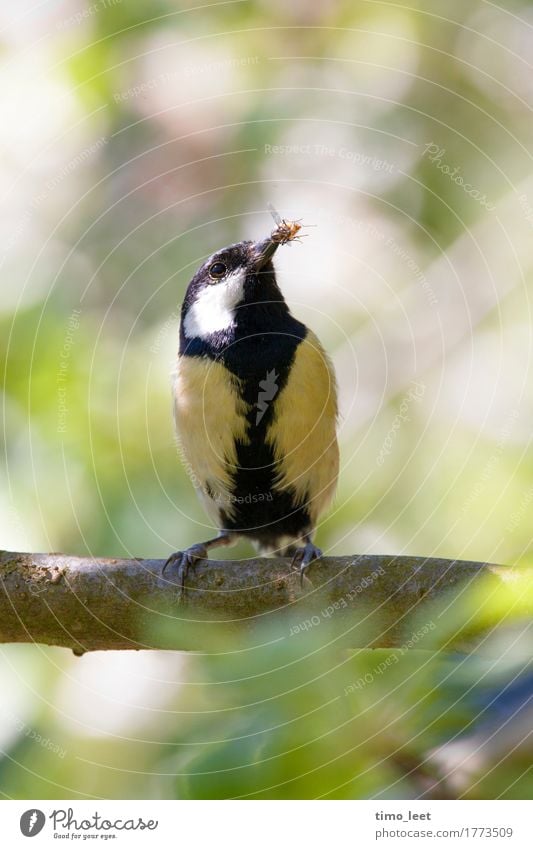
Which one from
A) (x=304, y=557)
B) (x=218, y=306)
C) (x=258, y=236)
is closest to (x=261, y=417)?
(x=218, y=306)

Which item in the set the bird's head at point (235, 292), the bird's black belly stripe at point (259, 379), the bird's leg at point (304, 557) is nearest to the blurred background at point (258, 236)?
the bird's head at point (235, 292)

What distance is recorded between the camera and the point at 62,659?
10.1 ft

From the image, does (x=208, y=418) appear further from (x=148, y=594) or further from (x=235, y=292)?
(x=148, y=594)

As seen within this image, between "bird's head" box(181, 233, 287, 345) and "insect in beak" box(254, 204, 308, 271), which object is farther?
"bird's head" box(181, 233, 287, 345)

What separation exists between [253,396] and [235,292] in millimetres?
394

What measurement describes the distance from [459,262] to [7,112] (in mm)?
1926

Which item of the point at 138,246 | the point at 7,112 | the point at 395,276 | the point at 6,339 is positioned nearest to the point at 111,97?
the point at 7,112

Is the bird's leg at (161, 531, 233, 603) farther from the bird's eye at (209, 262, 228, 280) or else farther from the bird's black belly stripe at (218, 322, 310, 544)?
the bird's eye at (209, 262, 228, 280)

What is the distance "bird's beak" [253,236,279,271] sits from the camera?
304 centimetres

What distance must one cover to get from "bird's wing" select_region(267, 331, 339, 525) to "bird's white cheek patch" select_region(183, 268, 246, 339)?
271mm

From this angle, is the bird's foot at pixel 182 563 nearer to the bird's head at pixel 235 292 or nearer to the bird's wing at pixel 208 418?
the bird's wing at pixel 208 418

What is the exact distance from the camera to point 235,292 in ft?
10.2

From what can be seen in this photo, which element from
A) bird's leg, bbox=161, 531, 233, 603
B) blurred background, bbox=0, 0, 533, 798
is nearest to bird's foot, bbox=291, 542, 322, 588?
bird's leg, bbox=161, 531, 233, 603

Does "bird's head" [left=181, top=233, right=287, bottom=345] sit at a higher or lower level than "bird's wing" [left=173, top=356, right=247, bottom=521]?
higher
